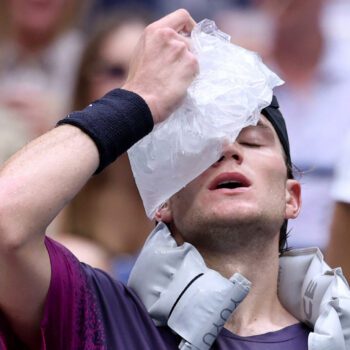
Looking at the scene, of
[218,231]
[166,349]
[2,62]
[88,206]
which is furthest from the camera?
[2,62]

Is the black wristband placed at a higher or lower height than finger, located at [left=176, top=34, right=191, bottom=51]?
lower

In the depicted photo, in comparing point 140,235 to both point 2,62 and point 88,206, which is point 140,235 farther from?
point 2,62

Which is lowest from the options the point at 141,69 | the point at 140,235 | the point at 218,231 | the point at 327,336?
the point at 140,235

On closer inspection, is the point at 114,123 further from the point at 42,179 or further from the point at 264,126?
the point at 264,126

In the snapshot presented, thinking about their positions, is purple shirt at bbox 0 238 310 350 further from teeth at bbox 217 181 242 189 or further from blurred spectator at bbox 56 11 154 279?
blurred spectator at bbox 56 11 154 279

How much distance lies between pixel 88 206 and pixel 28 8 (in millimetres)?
856

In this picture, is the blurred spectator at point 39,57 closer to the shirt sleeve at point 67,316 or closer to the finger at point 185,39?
the finger at point 185,39

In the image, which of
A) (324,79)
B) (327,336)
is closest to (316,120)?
(324,79)

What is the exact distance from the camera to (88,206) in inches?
151

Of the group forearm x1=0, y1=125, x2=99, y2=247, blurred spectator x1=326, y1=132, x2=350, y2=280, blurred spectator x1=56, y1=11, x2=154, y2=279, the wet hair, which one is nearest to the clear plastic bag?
the wet hair

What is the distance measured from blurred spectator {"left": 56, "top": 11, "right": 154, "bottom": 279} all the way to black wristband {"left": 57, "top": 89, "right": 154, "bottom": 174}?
147 cm

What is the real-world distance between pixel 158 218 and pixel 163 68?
0.45m

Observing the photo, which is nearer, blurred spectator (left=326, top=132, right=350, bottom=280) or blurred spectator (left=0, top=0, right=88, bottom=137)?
blurred spectator (left=326, top=132, right=350, bottom=280)

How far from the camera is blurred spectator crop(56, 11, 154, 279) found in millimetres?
3828
